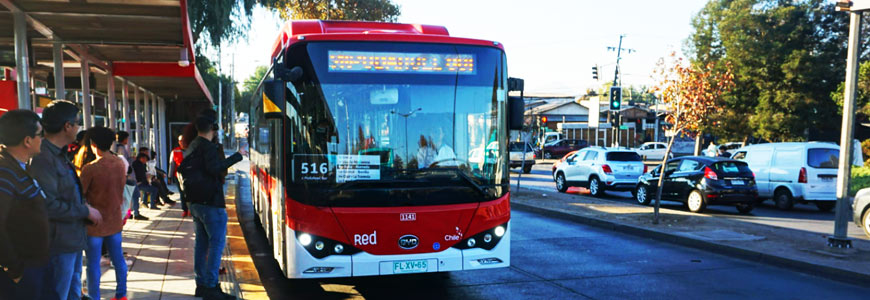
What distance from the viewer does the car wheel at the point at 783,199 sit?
15641 millimetres

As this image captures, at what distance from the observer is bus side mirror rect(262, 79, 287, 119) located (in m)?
5.82

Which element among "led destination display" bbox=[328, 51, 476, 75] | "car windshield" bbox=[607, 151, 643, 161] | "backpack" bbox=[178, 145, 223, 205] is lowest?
"car windshield" bbox=[607, 151, 643, 161]

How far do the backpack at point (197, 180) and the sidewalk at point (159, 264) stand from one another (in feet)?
3.51

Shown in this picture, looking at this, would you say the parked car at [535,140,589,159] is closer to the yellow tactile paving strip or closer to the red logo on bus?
the yellow tactile paving strip

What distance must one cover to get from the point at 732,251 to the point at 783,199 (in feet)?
25.9

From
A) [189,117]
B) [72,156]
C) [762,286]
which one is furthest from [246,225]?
[189,117]

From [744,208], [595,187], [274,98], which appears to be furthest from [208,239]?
[595,187]

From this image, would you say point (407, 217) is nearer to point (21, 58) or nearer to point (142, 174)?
point (21, 58)

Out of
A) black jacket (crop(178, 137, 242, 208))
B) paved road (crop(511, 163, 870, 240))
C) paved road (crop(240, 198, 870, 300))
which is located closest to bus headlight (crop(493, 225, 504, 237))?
paved road (crop(240, 198, 870, 300))

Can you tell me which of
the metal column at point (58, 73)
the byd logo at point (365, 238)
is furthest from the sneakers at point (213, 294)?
the metal column at point (58, 73)

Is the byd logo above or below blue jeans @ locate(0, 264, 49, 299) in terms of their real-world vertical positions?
below

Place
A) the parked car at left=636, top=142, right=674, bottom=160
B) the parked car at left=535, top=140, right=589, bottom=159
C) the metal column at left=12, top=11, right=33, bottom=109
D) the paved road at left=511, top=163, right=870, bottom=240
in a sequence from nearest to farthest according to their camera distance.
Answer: the metal column at left=12, top=11, right=33, bottom=109 → the paved road at left=511, top=163, right=870, bottom=240 → the parked car at left=636, top=142, right=674, bottom=160 → the parked car at left=535, top=140, right=589, bottom=159

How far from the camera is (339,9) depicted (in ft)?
91.4

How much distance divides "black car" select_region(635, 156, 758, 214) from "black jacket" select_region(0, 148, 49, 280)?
13868mm
